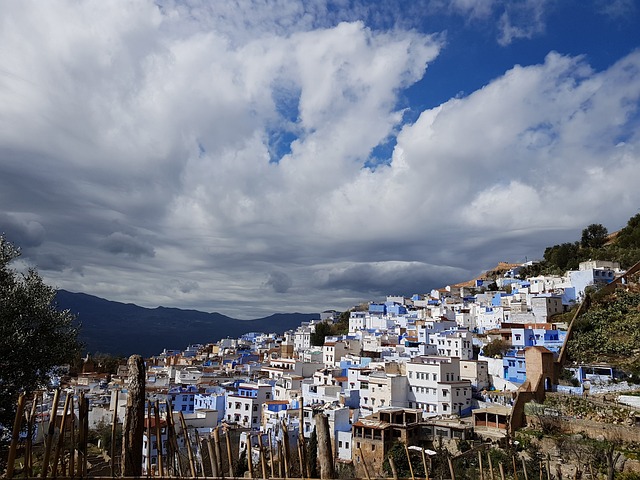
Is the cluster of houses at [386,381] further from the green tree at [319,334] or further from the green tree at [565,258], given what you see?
the green tree at [565,258]

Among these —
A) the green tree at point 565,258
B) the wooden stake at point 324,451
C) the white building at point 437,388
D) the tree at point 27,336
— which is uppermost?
the green tree at point 565,258

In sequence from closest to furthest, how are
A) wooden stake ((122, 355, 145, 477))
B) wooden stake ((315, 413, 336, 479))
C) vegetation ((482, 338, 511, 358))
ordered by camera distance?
1. wooden stake ((122, 355, 145, 477))
2. wooden stake ((315, 413, 336, 479))
3. vegetation ((482, 338, 511, 358))

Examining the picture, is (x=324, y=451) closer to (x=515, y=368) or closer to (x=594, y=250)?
(x=515, y=368)

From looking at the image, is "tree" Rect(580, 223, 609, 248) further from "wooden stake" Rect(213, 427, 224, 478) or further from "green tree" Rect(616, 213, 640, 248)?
"wooden stake" Rect(213, 427, 224, 478)

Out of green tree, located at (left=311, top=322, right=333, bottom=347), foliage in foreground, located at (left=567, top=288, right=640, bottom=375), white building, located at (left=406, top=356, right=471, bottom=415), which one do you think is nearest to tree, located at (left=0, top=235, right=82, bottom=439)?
white building, located at (left=406, top=356, right=471, bottom=415)

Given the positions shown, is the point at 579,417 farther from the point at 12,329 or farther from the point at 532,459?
the point at 12,329

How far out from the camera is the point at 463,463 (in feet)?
70.7

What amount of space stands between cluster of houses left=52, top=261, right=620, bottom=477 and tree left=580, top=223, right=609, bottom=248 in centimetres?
1739

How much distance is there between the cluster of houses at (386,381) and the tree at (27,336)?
10302mm

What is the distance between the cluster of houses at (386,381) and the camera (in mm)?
25578

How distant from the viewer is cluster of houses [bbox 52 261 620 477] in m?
25.6

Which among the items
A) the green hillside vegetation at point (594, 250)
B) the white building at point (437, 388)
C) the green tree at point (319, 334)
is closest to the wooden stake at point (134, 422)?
the white building at point (437, 388)

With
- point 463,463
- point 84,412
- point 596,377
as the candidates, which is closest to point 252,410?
point 463,463

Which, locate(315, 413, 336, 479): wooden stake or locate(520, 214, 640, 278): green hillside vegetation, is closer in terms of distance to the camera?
locate(315, 413, 336, 479): wooden stake
